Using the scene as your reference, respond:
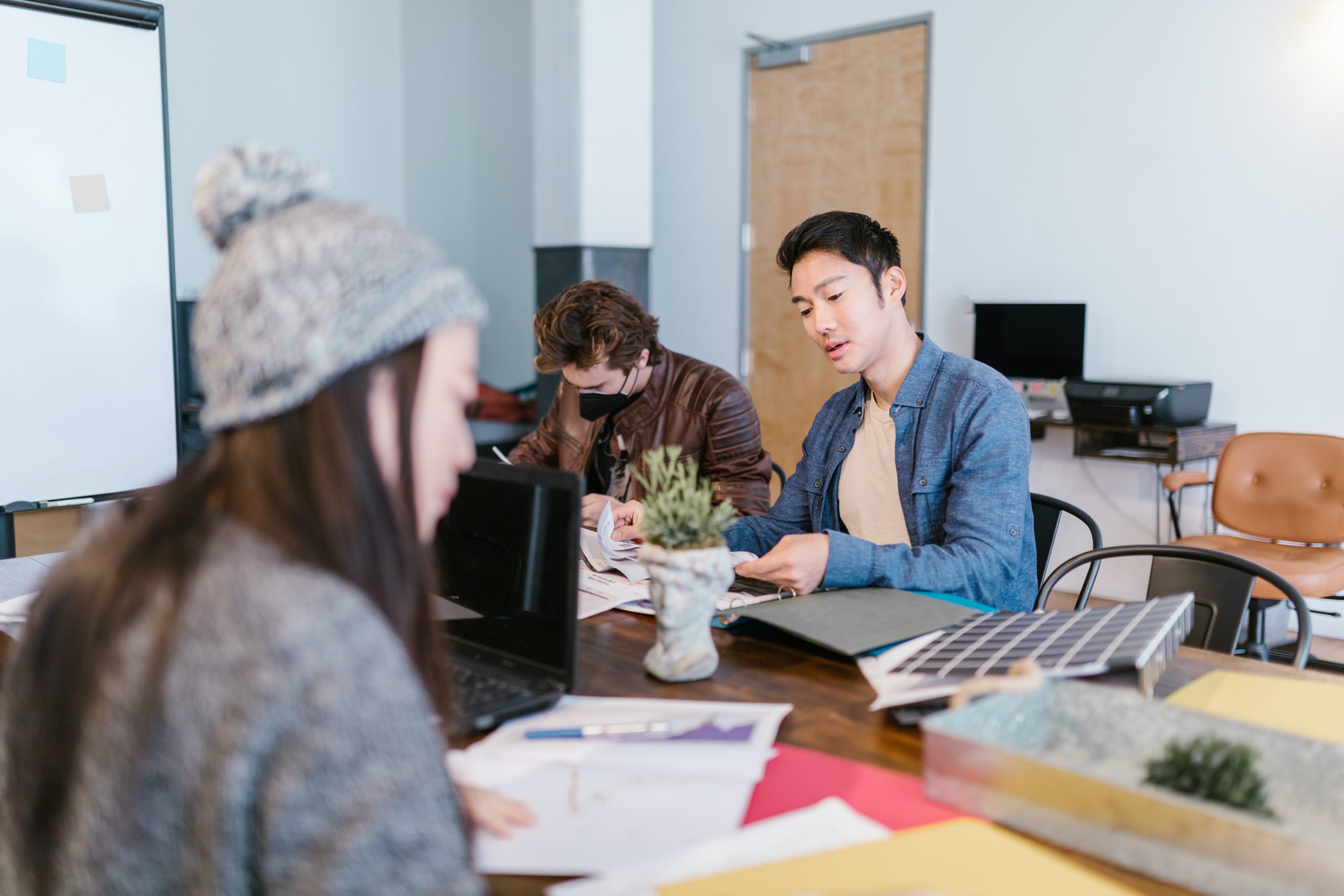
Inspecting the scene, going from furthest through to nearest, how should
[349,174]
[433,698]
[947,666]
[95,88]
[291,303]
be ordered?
[349,174] → [95,88] → [947,666] → [433,698] → [291,303]

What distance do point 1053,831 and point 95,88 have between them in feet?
9.83

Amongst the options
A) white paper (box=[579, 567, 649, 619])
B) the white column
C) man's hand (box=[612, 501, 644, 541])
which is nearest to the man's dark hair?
man's hand (box=[612, 501, 644, 541])

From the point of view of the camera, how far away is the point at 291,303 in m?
0.60

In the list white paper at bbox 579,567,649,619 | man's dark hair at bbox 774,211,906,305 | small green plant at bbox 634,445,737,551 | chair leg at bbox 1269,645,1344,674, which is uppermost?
man's dark hair at bbox 774,211,906,305

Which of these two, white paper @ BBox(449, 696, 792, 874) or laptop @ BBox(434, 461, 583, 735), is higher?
laptop @ BBox(434, 461, 583, 735)

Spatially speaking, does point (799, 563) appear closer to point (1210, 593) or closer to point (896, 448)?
point (896, 448)

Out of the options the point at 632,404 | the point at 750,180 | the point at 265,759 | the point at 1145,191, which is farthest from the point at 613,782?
the point at 750,180

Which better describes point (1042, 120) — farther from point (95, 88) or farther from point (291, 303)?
point (291, 303)

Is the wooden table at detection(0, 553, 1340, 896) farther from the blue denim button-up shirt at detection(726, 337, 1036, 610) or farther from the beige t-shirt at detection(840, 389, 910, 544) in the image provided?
the beige t-shirt at detection(840, 389, 910, 544)

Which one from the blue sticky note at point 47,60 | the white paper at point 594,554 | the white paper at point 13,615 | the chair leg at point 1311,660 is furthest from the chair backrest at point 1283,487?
the blue sticky note at point 47,60

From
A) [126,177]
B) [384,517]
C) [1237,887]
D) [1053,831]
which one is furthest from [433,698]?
[126,177]

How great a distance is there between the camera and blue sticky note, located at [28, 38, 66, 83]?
271 cm

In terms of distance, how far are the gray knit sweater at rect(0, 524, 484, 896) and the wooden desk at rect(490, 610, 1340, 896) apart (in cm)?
50

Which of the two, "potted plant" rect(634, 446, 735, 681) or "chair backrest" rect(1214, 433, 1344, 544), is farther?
"chair backrest" rect(1214, 433, 1344, 544)
